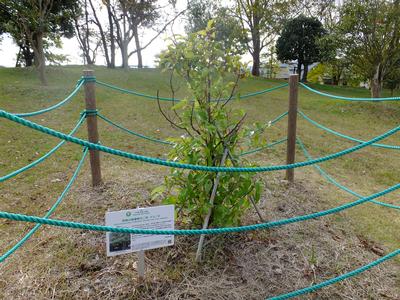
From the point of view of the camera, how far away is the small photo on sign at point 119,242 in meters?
1.70

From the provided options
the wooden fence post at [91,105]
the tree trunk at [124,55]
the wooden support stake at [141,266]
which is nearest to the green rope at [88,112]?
the wooden fence post at [91,105]

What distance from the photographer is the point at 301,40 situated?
1469 cm

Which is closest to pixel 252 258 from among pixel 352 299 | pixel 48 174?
pixel 352 299

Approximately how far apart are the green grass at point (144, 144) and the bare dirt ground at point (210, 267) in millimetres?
343

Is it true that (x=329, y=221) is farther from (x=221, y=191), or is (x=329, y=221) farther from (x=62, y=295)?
(x=62, y=295)

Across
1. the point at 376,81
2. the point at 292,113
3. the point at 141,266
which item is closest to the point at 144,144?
the point at 292,113

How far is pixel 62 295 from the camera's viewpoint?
5.96 ft

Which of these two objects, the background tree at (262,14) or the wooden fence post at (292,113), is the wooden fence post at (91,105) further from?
the background tree at (262,14)

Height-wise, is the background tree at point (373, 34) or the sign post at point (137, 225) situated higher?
the background tree at point (373, 34)

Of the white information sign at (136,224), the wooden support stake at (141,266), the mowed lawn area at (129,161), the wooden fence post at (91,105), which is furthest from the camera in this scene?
the wooden fence post at (91,105)

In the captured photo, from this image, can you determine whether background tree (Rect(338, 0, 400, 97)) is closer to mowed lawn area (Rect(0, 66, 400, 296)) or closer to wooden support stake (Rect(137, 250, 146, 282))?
mowed lawn area (Rect(0, 66, 400, 296))

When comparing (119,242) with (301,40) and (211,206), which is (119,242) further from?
(301,40)

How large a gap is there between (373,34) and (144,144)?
7.59 m

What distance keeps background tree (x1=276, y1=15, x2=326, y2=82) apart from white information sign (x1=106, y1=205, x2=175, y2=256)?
14487 mm
